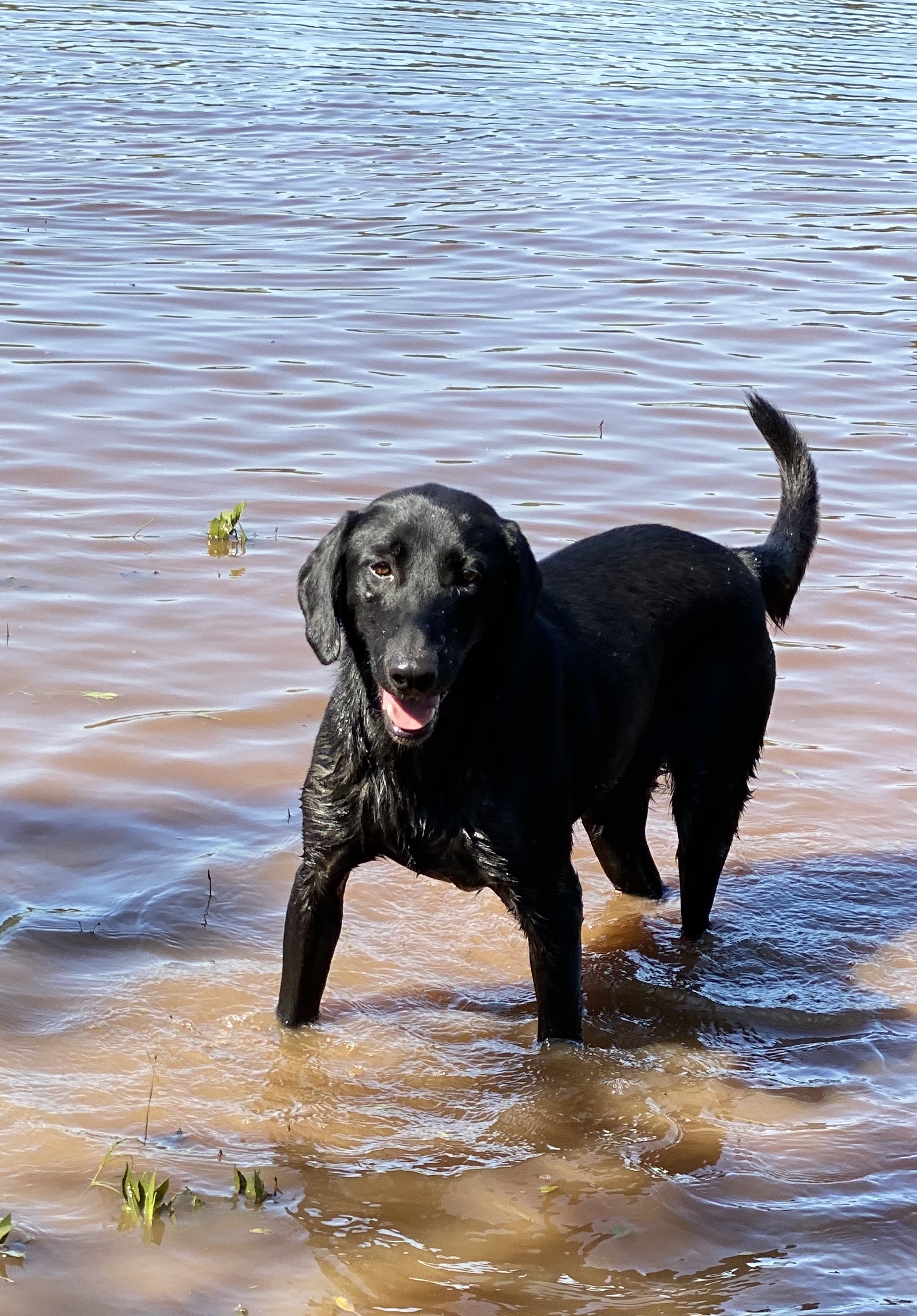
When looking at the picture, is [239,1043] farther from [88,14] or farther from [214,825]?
[88,14]

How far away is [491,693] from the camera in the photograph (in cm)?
421

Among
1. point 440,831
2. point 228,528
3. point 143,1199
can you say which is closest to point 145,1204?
point 143,1199

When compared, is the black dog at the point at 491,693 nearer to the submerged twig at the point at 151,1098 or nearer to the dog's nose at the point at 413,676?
the dog's nose at the point at 413,676

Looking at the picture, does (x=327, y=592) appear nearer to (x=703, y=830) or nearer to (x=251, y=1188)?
(x=251, y=1188)

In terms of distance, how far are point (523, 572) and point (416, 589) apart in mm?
284

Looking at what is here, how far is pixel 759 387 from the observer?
10.5 m

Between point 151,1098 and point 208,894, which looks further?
point 208,894

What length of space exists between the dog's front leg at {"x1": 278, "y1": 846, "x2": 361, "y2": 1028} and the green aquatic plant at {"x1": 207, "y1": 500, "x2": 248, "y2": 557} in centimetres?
334

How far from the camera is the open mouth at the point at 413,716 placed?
157 inches

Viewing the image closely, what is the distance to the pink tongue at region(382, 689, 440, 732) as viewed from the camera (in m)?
3.98

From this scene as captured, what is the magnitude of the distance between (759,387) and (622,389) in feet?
2.76

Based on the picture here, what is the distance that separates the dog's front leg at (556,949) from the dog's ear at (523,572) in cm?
69

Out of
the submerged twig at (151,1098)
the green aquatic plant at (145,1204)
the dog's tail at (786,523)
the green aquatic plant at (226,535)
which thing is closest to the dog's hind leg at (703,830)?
the dog's tail at (786,523)

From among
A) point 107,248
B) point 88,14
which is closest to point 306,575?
point 107,248
